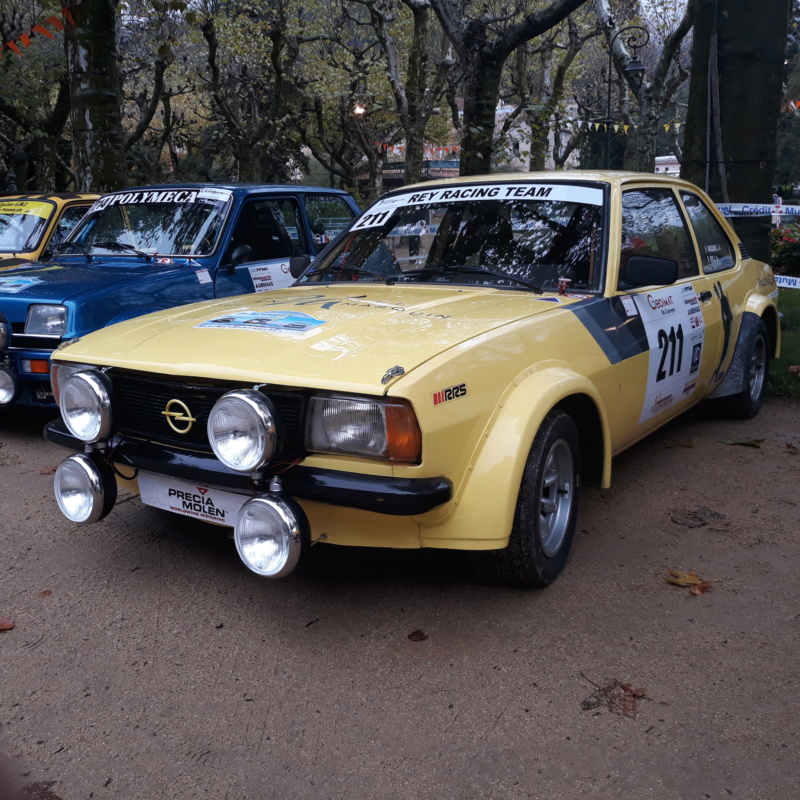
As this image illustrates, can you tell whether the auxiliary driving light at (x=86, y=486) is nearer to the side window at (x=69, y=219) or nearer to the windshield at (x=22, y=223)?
the windshield at (x=22, y=223)

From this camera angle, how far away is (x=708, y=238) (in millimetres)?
5148

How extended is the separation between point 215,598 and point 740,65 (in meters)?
6.37

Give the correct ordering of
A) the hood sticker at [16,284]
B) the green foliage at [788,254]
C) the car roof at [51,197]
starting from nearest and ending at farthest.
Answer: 1. the hood sticker at [16,284]
2. the car roof at [51,197]
3. the green foliage at [788,254]

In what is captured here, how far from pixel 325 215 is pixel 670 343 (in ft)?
13.1

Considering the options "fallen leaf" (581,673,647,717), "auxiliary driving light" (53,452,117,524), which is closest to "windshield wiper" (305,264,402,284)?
"auxiliary driving light" (53,452,117,524)

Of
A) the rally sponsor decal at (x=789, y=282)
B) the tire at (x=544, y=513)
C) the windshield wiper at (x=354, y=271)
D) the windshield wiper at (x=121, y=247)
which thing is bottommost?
the tire at (x=544, y=513)

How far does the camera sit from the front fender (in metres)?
2.88

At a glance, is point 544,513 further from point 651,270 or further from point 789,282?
point 789,282

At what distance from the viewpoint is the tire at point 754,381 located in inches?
217

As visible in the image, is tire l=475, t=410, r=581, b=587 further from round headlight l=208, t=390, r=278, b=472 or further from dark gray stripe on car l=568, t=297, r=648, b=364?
round headlight l=208, t=390, r=278, b=472

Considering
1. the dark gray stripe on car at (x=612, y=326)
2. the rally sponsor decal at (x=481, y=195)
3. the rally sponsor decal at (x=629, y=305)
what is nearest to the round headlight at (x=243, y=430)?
the dark gray stripe on car at (x=612, y=326)

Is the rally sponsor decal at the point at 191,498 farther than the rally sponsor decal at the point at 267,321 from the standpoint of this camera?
No

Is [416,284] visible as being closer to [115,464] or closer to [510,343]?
[510,343]

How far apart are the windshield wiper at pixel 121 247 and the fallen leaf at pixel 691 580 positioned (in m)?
4.44
